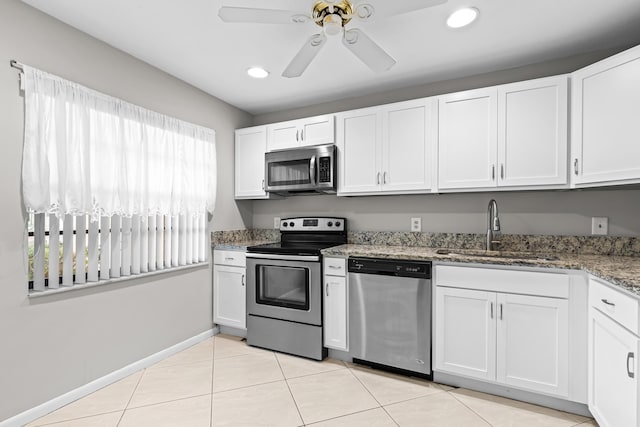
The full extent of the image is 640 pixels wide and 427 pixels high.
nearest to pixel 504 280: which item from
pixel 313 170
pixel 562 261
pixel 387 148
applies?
pixel 562 261

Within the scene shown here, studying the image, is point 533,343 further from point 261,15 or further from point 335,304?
point 261,15

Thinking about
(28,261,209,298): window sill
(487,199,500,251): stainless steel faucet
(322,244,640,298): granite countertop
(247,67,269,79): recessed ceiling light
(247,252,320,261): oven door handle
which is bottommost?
(28,261,209,298): window sill

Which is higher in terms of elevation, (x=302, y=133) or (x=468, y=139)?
(x=302, y=133)

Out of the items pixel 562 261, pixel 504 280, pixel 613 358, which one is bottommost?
pixel 613 358

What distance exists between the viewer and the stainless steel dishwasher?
2287 millimetres

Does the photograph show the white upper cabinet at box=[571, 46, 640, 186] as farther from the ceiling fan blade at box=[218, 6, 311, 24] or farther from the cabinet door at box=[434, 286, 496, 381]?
the ceiling fan blade at box=[218, 6, 311, 24]

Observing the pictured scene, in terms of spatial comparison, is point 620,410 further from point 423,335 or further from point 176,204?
point 176,204

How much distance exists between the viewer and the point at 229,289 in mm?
3148

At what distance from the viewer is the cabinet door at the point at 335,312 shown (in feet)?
8.49

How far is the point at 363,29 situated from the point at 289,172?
1461 mm

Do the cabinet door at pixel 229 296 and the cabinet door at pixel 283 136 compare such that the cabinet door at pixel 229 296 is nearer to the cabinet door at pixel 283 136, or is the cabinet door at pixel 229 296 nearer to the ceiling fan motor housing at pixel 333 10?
the cabinet door at pixel 283 136

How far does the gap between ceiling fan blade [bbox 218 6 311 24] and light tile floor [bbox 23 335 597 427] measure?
2185 mm

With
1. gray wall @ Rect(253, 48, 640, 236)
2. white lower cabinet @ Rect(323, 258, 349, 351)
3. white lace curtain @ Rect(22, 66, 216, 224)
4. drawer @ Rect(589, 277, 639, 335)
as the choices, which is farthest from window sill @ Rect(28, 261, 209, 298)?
drawer @ Rect(589, 277, 639, 335)

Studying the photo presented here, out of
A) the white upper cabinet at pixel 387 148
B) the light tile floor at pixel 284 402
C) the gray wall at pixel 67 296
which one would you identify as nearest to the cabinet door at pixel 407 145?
the white upper cabinet at pixel 387 148
